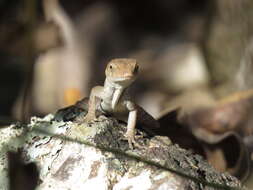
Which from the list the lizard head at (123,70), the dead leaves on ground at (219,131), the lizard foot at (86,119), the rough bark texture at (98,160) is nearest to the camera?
the rough bark texture at (98,160)

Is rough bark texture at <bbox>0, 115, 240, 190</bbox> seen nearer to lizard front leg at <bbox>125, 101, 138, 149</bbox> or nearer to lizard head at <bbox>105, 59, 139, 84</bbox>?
lizard front leg at <bbox>125, 101, 138, 149</bbox>

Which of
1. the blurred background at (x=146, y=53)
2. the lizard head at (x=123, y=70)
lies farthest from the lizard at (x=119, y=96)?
the blurred background at (x=146, y=53)

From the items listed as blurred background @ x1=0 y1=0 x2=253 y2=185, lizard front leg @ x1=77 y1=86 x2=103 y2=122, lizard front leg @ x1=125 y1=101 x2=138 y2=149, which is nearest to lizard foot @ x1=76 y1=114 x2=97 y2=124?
lizard front leg @ x1=77 y1=86 x2=103 y2=122

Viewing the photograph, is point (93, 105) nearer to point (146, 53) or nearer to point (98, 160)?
point (98, 160)

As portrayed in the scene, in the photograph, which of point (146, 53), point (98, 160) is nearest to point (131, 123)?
point (98, 160)

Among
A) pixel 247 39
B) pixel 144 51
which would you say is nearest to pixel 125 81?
pixel 247 39

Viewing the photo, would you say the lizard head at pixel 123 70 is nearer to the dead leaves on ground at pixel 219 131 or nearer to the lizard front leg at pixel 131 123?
the lizard front leg at pixel 131 123

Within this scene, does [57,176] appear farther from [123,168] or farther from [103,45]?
[103,45]
